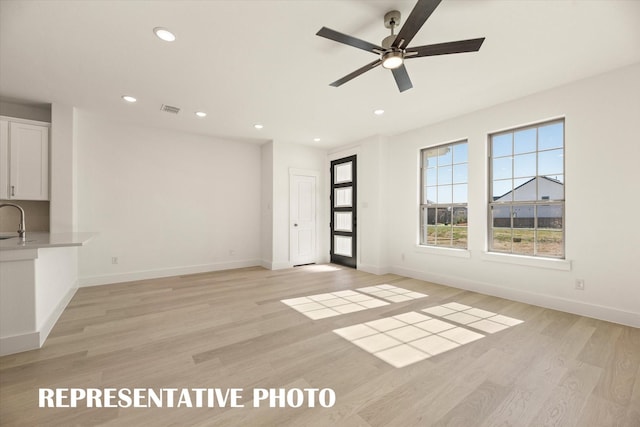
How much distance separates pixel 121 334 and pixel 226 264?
10.3ft

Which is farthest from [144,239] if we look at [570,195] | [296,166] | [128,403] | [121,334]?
[570,195]

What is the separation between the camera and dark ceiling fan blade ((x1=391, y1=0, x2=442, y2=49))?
1707 mm

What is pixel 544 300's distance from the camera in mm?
3498

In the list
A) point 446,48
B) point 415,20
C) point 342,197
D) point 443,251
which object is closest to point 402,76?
point 446,48

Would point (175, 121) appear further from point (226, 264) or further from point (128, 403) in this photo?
point (128, 403)

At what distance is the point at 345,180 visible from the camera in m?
6.48

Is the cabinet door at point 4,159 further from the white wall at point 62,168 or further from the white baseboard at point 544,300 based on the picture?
the white baseboard at point 544,300

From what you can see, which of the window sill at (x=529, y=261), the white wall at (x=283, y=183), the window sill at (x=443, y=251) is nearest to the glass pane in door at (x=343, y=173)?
the white wall at (x=283, y=183)

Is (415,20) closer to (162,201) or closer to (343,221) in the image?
(343,221)

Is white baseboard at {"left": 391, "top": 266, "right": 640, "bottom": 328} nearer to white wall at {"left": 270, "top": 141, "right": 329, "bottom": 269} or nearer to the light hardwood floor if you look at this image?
the light hardwood floor

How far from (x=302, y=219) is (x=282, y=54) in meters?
4.02

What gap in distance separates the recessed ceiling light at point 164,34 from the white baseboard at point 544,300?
4901 millimetres

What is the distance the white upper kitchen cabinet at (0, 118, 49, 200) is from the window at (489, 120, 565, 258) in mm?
6777

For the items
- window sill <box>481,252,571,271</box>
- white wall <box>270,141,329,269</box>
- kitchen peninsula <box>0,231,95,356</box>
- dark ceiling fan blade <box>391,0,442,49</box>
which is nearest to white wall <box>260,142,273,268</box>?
white wall <box>270,141,329,269</box>
